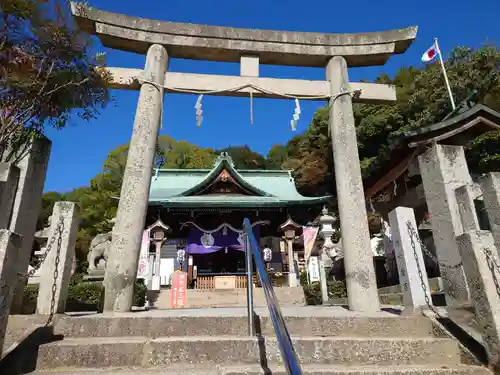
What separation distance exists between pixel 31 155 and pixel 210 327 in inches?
136

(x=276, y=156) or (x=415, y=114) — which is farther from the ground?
(x=276, y=156)

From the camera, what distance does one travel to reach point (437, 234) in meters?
4.23

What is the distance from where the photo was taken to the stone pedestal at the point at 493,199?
3.55 meters

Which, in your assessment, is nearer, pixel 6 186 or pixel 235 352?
pixel 235 352

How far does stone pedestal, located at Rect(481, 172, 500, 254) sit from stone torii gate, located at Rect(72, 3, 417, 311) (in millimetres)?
1835

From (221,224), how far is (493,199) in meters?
15.3

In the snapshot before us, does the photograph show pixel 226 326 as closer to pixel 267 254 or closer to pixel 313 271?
pixel 313 271

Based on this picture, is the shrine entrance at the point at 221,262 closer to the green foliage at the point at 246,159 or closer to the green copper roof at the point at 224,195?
the green copper roof at the point at 224,195

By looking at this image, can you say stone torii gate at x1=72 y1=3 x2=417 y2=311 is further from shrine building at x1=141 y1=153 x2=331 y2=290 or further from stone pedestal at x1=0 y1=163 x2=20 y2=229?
shrine building at x1=141 y1=153 x2=331 y2=290

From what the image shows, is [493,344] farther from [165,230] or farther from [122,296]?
[165,230]

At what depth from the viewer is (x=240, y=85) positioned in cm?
639

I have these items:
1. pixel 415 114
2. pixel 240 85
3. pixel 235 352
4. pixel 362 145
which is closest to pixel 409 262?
pixel 235 352

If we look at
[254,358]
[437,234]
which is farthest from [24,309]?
[437,234]

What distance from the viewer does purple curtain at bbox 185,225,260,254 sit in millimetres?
17922
